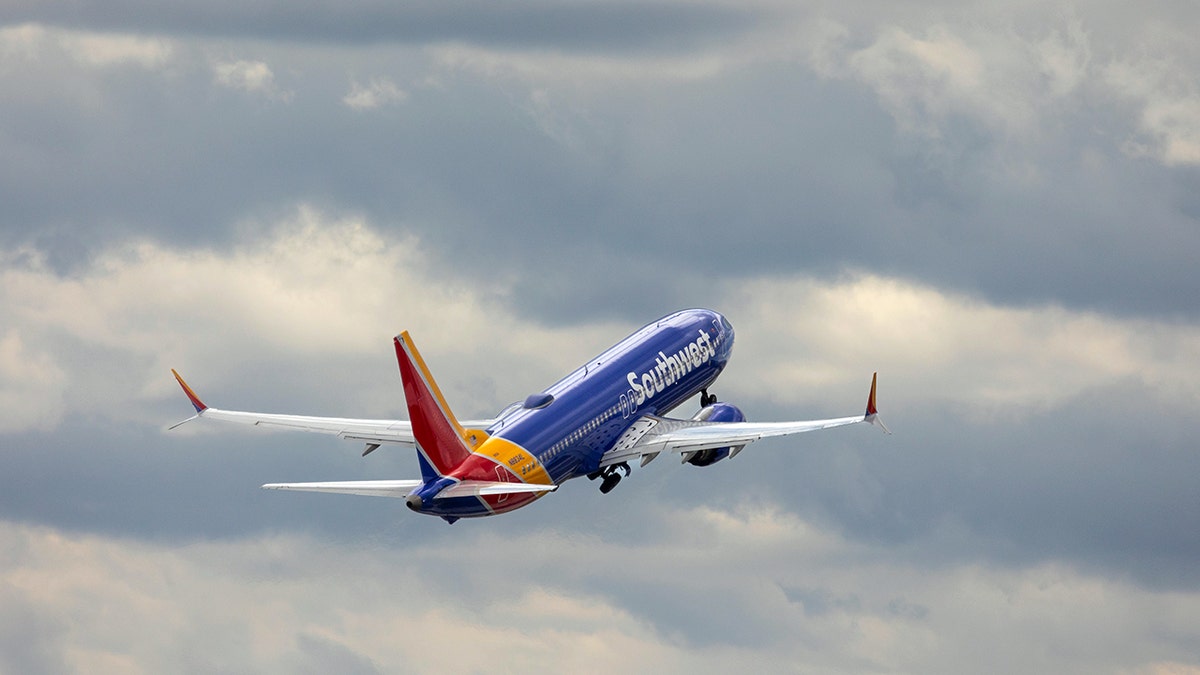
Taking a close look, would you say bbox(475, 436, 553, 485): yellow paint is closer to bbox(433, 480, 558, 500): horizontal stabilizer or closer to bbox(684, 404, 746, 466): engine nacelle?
bbox(433, 480, 558, 500): horizontal stabilizer

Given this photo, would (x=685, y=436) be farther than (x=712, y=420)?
No

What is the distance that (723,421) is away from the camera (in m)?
157

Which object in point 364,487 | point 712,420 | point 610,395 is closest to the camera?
point 364,487

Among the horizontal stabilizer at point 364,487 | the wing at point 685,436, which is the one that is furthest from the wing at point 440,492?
the wing at point 685,436

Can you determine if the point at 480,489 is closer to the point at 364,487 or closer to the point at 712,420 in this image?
the point at 364,487

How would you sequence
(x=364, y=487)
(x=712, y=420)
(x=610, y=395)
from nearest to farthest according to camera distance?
(x=364, y=487) → (x=610, y=395) → (x=712, y=420)

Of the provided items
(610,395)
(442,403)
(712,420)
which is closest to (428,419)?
(442,403)

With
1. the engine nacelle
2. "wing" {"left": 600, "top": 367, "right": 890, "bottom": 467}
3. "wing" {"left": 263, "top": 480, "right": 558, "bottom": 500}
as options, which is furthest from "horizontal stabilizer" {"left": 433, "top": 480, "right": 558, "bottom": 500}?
the engine nacelle

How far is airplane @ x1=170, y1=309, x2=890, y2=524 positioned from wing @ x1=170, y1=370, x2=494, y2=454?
6cm

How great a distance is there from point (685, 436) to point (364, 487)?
24560 mm

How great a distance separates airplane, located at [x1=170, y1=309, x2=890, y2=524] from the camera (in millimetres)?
133875

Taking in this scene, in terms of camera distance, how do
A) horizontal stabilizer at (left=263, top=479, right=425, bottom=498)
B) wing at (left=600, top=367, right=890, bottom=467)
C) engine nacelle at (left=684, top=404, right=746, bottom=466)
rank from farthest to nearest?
engine nacelle at (left=684, top=404, right=746, bottom=466) < wing at (left=600, top=367, right=890, bottom=467) < horizontal stabilizer at (left=263, top=479, right=425, bottom=498)

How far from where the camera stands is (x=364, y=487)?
133 meters

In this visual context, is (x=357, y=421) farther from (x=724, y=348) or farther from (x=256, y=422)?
(x=724, y=348)
